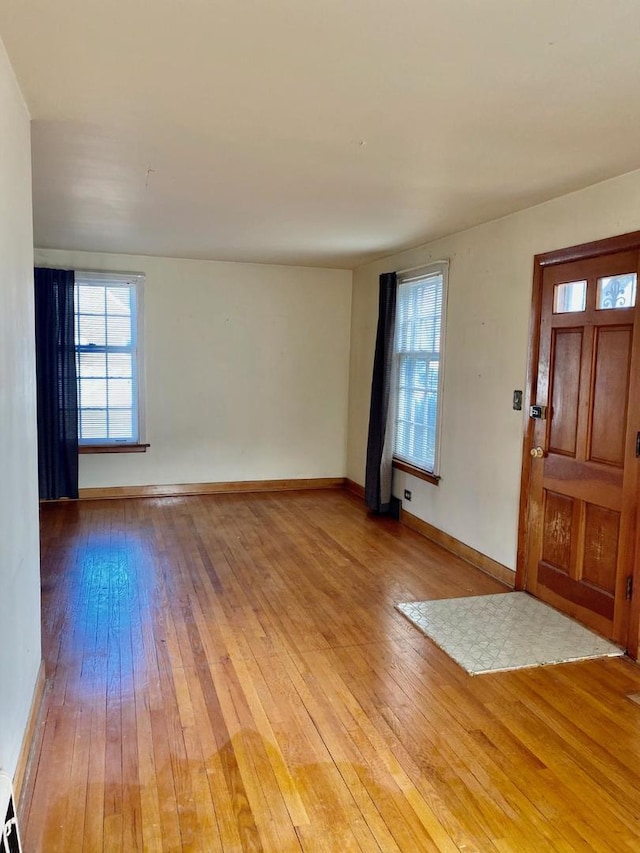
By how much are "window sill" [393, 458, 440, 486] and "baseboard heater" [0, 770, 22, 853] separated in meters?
3.63

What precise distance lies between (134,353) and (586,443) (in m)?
4.21

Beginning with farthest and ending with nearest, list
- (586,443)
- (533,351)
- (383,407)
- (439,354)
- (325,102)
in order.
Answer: (383,407) → (439,354) → (533,351) → (586,443) → (325,102)

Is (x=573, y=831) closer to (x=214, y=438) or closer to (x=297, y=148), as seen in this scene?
(x=297, y=148)

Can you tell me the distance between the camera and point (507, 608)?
3.54 metres

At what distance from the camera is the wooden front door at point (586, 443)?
9.99ft

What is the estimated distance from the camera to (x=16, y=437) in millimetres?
2092

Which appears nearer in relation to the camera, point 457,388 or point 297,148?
point 297,148

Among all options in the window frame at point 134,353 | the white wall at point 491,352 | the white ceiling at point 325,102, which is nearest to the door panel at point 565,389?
the white wall at point 491,352

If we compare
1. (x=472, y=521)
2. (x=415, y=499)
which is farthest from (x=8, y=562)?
(x=415, y=499)

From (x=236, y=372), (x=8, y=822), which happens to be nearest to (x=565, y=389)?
(x=8, y=822)

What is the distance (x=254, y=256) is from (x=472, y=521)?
3109mm

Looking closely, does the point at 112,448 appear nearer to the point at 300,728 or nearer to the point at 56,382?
the point at 56,382

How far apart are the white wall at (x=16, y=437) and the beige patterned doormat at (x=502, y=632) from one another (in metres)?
1.87

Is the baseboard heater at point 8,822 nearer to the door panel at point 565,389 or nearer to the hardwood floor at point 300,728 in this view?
the hardwood floor at point 300,728
